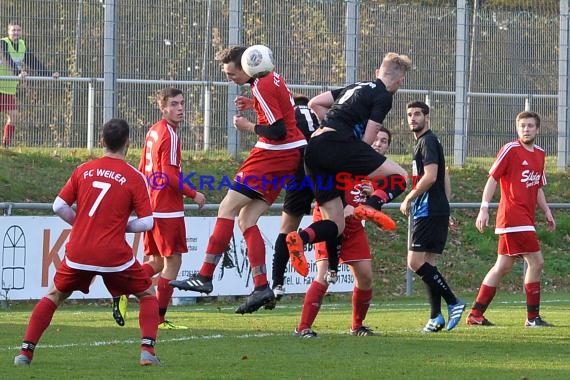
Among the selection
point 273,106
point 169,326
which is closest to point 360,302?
point 169,326

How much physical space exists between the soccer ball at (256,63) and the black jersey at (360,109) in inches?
29.1

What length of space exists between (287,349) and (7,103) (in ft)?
30.3

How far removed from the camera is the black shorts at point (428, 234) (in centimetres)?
1249

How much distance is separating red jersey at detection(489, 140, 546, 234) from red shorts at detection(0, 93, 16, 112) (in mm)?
8126

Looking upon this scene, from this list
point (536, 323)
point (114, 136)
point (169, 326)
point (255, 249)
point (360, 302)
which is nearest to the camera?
point (114, 136)

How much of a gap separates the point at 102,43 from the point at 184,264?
406 cm

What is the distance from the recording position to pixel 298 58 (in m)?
20.2

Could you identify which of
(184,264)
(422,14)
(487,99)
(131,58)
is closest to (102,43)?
(131,58)

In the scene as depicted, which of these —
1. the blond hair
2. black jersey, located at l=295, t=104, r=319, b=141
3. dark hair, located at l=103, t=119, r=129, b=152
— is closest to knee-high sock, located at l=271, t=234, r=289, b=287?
black jersey, located at l=295, t=104, r=319, b=141

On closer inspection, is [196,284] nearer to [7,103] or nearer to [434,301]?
[434,301]

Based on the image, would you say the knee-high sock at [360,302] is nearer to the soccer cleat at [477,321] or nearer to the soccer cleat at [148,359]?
the soccer cleat at [477,321]

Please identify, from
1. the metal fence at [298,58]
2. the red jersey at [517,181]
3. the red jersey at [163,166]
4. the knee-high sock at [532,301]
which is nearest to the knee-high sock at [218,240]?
the red jersey at [163,166]

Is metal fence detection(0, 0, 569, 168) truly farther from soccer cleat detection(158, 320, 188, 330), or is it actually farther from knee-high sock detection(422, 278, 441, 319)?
knee-high sock detection(422, 278, 441, 319)

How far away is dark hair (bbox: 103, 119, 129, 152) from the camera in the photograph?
9.16m
